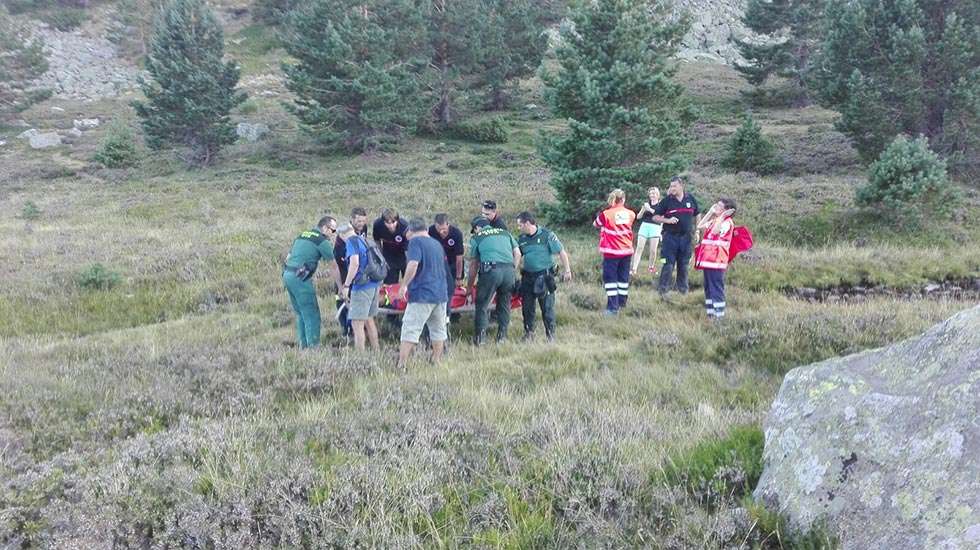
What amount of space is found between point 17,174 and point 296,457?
31.3 m

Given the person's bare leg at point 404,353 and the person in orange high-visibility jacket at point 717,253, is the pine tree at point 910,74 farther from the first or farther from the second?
the person's bare leg at point 404,353

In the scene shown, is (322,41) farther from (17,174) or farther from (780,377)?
(780,377)

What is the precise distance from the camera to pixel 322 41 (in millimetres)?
27188

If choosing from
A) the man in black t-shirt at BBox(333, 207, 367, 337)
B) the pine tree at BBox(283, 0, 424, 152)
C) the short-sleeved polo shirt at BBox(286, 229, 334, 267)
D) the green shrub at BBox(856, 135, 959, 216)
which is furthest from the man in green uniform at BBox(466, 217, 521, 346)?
the pine tree at BBox(283, 0, 424, 152)

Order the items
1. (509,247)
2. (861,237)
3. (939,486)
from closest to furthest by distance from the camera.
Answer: (939,486) → (509,247) → (861,237)

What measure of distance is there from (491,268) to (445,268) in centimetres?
75

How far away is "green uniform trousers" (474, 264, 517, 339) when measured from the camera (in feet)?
24.6

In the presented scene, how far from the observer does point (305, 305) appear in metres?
7.58

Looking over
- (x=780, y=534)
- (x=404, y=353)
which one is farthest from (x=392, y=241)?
(x=780, y=534)

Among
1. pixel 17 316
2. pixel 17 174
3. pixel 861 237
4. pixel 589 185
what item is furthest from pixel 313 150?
pixel 861 237

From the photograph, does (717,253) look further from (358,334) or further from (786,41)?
(786,41)

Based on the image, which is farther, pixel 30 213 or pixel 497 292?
pixel 30 213

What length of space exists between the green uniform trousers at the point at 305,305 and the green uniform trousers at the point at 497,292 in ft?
6.39

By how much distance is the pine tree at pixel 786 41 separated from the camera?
33.3 m
